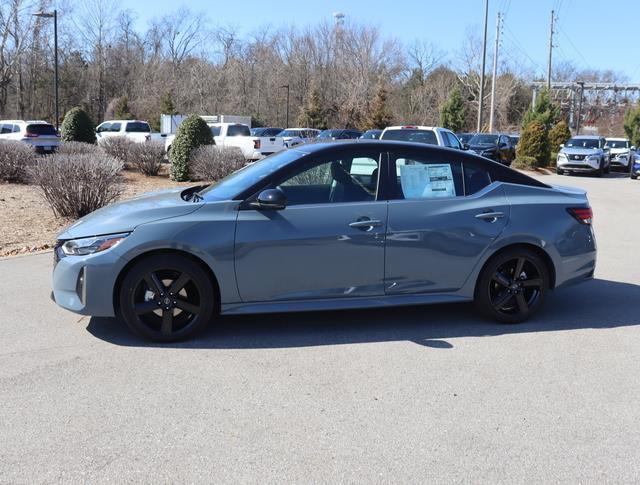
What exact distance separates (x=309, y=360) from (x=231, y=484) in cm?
168

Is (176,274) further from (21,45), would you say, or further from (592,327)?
(21,45)

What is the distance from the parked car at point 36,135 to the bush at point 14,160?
7.12 m

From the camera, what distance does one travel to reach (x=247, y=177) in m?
5.38

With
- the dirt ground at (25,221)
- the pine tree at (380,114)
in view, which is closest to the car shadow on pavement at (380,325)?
the dirt ground at (25,221)

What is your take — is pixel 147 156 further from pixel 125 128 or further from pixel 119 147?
pixel 125 128

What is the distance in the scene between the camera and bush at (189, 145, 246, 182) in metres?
16.5

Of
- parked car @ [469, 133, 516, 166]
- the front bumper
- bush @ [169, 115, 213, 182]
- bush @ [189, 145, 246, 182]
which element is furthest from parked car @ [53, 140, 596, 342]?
parked car @ [469, 133, 516, 166]

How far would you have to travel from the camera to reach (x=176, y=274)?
4832mm

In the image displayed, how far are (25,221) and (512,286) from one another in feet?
28.4

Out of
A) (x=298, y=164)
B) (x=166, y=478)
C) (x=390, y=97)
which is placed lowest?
(x=166, y=478)

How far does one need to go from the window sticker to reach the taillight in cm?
115

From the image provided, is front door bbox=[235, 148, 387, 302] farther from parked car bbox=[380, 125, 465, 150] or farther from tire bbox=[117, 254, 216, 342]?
parked car bbox=[380, 125, 465, 150]

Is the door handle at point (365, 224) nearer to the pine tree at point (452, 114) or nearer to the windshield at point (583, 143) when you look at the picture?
the windshield at point (583, 143)

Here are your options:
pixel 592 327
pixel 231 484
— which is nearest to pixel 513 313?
pixel 592 327
